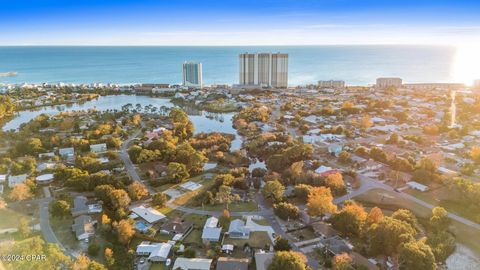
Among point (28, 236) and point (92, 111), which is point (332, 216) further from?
point (92, 111)

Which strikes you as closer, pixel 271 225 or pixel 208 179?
pixel 271 225

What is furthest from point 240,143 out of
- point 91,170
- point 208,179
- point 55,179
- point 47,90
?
point 47,90

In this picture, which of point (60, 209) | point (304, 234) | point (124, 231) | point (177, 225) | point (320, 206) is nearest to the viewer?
point (124, 231)

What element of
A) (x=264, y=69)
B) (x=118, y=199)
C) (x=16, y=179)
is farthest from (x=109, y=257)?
(x=264, y=69)

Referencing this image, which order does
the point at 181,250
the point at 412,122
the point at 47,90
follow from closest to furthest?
the point at 181,250 < the point at 412,122 < the point at 47,90

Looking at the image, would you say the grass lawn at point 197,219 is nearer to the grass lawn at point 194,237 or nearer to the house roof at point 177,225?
the house roof at point 177,225

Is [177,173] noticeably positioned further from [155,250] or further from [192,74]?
[192,74]
